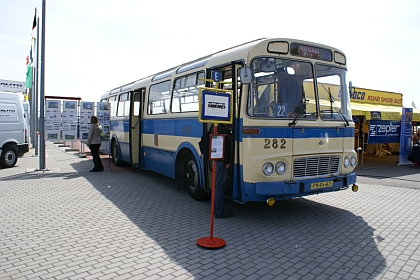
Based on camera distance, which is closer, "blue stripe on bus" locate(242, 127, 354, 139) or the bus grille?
"blue stripe on bus" locate(242, 127, 354, 139)

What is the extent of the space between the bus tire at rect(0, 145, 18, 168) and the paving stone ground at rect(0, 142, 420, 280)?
4400 mm

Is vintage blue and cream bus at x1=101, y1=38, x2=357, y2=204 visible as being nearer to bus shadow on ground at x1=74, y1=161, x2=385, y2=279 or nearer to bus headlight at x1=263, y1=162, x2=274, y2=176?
bus headlight at x1=263, y1=162, x2=274, y2=176

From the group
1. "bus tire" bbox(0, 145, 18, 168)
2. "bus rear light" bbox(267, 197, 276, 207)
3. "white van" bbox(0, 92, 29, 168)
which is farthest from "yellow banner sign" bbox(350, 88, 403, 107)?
"bus tire" bbox(0, 145, 18, 168)

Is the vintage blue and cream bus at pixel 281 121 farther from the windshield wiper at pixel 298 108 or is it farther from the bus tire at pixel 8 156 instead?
the bus tire at pixel 8 156

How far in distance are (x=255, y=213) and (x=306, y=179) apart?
1347 millimetres

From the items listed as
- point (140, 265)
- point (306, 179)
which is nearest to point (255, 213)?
point (306, 179)

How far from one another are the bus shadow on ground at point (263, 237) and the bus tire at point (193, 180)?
0.18 meters

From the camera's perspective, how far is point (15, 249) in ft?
15.5

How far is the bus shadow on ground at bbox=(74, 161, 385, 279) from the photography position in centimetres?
418

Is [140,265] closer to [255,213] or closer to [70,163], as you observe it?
[255,213]

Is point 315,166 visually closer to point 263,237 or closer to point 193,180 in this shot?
point 263,237

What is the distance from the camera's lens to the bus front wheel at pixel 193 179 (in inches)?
291

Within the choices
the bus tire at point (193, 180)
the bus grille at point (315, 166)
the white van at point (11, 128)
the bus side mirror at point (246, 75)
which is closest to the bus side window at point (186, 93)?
the bus tire at point (193, 180)

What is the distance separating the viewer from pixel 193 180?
7629 mm
